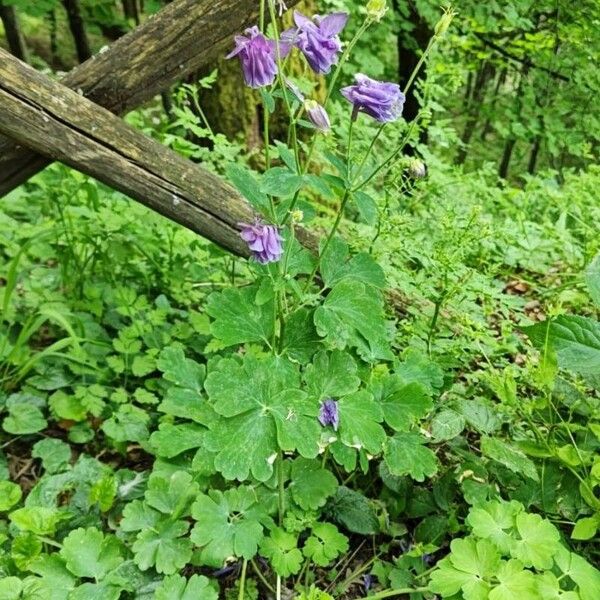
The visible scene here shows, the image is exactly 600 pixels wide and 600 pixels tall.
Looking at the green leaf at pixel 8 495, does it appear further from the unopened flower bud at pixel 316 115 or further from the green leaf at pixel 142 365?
the unopened flower bud at pixel 316 115

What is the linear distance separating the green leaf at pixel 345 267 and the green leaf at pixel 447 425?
41 centimetres

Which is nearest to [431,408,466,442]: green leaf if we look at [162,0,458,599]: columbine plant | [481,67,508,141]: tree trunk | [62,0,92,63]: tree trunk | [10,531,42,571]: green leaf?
[162,0,458,599]: columbine plant

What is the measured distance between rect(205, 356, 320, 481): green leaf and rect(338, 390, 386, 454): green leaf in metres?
0.09

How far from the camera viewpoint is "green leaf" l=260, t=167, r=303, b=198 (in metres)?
1.20

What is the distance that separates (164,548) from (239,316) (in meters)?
0.59

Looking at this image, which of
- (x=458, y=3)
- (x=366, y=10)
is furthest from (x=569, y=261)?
(x=366, y=10)

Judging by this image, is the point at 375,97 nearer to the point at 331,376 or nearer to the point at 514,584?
the point at 331,376

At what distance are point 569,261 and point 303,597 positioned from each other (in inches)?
83.4

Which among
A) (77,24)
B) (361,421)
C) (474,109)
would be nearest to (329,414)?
(361,421)

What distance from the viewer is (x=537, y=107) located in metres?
4.52

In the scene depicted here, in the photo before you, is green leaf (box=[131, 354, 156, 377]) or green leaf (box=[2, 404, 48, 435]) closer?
green leaf (box=[2, 404, 48, 435])

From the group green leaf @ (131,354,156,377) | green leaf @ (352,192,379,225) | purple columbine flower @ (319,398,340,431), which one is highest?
green leaf @ (352,192,379,225)

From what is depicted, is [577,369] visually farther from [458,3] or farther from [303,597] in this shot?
[458,3]

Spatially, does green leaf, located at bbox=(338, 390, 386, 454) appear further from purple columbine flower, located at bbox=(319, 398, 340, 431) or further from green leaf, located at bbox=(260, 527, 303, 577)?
green leaf, located at bbox=(260, 527, 303, 577)
